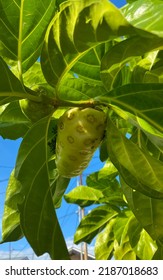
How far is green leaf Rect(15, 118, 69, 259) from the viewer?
1056 millimetres

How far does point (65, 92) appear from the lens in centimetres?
116

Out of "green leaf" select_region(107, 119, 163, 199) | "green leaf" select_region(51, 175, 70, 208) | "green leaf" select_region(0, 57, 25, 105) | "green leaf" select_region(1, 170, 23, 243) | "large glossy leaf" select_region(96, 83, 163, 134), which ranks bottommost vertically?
"green leaf" select_region(1, 170, 23, 243)

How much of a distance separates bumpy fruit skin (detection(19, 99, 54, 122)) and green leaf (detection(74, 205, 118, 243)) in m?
1.48

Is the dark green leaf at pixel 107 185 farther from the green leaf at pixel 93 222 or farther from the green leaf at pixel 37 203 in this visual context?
the green leaf at pixel 37 203

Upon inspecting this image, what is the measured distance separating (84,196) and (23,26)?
1.53 meters

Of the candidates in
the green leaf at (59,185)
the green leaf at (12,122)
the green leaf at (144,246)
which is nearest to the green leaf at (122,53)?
the green leaf at (12,122)

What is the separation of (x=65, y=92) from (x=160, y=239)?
0.45m

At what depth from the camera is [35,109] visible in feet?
3.29

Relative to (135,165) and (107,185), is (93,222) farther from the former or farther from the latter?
(135,165)

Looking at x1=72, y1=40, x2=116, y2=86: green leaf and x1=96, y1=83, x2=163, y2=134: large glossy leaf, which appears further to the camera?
x1=72, y1=40, x2=116, y2=86: green leaf

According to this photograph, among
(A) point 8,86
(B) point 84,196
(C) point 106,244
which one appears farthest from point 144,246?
(A) point 8,86

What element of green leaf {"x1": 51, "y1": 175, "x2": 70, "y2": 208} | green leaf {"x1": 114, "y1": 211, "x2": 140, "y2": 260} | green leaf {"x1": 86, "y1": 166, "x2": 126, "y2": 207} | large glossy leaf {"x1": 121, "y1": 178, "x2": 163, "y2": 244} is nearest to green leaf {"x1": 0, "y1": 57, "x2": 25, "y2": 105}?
large glossy leaf {"x1": 121, "y1": 178, "x2": 163, "y2": 244}

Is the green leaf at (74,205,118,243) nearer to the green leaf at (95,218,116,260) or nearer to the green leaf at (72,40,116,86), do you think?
the green leaf at (95,218,116,260)
